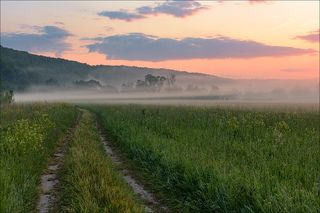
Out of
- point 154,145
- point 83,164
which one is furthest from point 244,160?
point 83,164

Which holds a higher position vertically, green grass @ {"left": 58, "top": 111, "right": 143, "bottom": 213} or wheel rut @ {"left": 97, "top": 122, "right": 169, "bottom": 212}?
green grass @ {"left": 58, "top": 111, "right": 143, "bottom": 213}

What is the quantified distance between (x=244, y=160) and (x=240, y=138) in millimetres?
5827

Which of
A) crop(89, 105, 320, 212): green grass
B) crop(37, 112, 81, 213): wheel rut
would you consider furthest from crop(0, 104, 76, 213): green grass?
crop(89, 105, 320, 212): green grass

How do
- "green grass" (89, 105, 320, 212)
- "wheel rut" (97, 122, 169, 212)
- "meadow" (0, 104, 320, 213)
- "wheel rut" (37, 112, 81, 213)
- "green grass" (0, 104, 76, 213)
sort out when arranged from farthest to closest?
"wheel rut" (37, 112, 81, 213)
"wheel rut" (97, 122, 169, 212)
"green grass" (0, 104, 76, 213)
"meadow" (0, 104, 320, 213)
"green grass" (89, 105, 320, 212)

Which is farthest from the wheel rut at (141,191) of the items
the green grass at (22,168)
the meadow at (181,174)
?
the green grass at (22,168)

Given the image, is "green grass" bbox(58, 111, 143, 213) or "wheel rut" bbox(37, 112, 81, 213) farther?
"wheel rut" bbox(37, 112, 81, 213)

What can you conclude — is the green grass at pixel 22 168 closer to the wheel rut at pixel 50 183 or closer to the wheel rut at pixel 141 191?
the wheel rut at pixel 50 183

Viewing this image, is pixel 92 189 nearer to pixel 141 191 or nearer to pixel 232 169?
pixel 141 191

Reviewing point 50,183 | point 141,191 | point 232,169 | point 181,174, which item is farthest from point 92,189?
point 232,169

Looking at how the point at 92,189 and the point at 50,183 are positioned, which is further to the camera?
the point at 50,183

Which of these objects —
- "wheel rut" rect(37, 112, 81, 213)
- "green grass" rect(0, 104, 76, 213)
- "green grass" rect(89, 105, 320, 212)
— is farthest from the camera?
"wheel rut" rect(37, 112, 81, 213)

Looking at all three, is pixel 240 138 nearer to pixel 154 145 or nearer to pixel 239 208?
pixel 154 145

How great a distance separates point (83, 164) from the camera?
13.7 meters

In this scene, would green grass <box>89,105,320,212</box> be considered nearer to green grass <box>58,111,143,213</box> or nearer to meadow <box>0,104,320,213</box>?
meadow <box>0,104,320,213</box>
